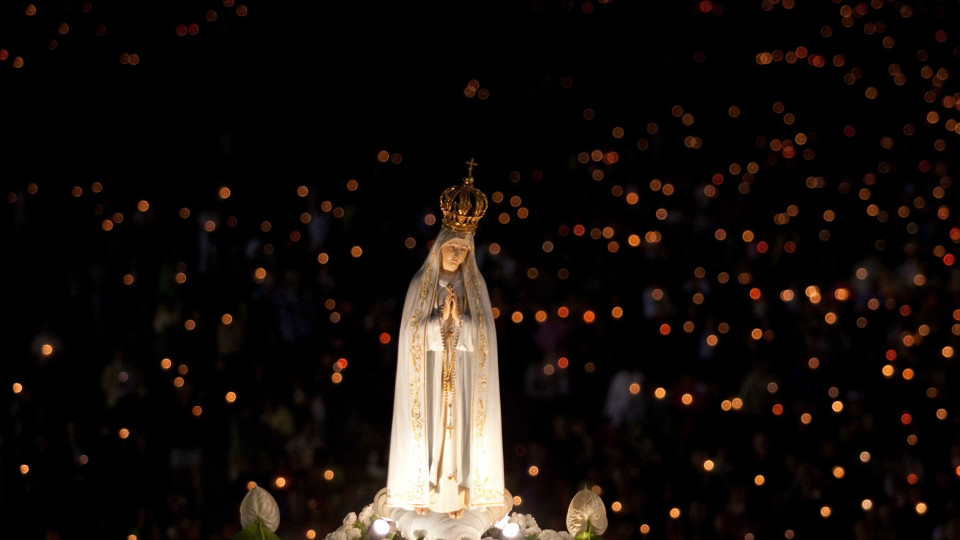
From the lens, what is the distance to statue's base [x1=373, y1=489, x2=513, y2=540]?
5438 millimetres

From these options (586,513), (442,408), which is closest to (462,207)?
(442,408)

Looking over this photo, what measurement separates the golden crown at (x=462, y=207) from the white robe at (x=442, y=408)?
0.06 metres

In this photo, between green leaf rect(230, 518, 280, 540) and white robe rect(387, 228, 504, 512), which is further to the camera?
white robe rect(387, 228, 504, 512)

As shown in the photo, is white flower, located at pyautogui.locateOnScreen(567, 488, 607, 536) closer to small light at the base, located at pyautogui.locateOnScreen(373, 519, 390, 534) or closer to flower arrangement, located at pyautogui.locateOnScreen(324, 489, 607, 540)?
flower arrangement, located at pyautogui.locateOnScreen(324, 489, 607, 540)

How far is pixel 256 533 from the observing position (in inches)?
214

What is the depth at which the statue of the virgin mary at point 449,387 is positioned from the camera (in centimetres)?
554

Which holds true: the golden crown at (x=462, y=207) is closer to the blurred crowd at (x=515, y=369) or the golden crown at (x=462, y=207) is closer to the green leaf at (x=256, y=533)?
the green leaf at (x=256, y=533)

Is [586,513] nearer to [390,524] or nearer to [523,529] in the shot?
[523,529]

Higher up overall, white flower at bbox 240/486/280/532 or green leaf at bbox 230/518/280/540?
white flower at bbox 240/486/280/532

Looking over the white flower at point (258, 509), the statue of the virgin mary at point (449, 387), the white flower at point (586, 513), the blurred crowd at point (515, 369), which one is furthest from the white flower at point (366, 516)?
the blurred crowd at point (515, 369)

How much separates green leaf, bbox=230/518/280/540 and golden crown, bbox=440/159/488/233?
6.16 feet

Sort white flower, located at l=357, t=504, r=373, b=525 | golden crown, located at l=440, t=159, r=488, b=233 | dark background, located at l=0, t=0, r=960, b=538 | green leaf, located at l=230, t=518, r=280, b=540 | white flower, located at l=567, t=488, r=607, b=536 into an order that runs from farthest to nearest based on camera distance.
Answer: dark background, located at l=0, t=0, r=960, b=538 < white flower, located at l=357, t=504, r=373, b=525 < white flower, located at l=567, t=488, r=607, b=536 < golden crown, located at l=440, t=159, r=488, b=233 < green leaf, located at l=230, t=518, r=280, b=540

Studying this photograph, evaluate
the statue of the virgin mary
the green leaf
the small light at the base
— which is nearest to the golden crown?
the statue of the virgin mary

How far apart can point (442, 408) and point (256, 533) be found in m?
1.17
